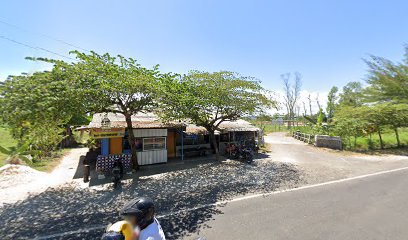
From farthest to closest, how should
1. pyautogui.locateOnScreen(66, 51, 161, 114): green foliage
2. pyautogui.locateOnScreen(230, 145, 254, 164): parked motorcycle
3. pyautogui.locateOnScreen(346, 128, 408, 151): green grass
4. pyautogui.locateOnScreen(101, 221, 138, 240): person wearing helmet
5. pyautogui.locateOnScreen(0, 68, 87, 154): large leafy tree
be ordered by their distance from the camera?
pyautogui.locateOnScreen(346, 128, 408, 151): green grass → pyautogui.locateOnScreen(230, 145, 254, 164): parked motorcycle → pyautogui.locateOnScreen(66, 51, 161, 114): green foliage → pyautogui.locateOnScreen(0, 68, 87, 154): large leafy tree → pyautogui.locateOnScreen(101, 221, 138, 240): person wearing helmet

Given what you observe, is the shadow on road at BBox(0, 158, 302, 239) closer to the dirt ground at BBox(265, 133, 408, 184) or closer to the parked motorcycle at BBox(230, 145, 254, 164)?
the dirt ground at BBox(265, 133, 408, 184)

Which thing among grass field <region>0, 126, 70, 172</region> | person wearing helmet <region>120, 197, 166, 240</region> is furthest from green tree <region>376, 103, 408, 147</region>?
grass field <region>0, 126, 70, 172</region>

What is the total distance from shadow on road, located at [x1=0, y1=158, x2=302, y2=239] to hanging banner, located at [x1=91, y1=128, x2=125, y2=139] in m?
3.11

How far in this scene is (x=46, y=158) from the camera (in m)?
15.1

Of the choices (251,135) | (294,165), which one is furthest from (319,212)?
(251,135)

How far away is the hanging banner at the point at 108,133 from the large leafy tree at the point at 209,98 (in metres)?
2.80

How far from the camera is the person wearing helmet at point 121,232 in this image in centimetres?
162

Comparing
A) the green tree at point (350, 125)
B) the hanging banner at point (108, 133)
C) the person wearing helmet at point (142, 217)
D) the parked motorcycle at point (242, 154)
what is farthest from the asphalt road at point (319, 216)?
the green tree at point (350, 125)

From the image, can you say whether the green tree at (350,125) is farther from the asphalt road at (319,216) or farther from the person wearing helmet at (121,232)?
the person wearing helmet at (121,232)

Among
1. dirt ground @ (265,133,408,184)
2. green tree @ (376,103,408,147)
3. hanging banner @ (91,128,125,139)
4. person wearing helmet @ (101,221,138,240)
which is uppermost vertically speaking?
green tree @ (376,103,408,147)

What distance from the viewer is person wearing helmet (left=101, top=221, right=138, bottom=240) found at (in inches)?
63.6

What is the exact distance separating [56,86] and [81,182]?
5.12 meters

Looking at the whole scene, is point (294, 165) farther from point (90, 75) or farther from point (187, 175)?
point (90, 75)

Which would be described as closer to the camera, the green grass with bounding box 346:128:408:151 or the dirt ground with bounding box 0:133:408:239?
the dirt ground with bounding box 0:133:408:239
